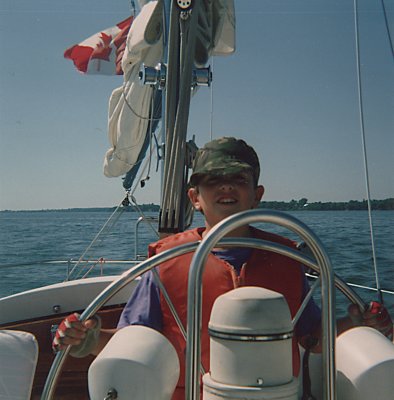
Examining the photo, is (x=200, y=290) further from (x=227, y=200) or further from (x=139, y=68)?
(x=139, y=68)

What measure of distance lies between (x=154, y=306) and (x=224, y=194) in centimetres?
Result: 36

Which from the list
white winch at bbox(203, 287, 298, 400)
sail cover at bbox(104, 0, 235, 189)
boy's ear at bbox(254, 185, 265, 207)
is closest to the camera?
white winch at bbox(203, 287, 298, 400)

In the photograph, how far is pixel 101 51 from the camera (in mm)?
6691

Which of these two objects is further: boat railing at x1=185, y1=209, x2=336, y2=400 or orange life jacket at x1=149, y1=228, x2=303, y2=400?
orange life jacket at x1=149, y1=228, x2=303, y2=400

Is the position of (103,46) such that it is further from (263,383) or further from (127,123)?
(263,383)

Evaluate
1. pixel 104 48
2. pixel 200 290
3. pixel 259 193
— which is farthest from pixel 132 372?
pixel 104 48

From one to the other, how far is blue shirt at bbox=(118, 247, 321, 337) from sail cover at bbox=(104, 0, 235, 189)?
1912 mm

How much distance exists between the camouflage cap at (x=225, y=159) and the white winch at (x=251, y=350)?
49 cm

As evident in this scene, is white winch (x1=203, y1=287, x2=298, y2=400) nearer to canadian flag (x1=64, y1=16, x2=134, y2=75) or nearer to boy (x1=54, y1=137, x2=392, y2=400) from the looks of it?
boy (x1=54, y1=137, x2=392, y2=400)

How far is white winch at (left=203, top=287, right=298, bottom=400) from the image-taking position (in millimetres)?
958

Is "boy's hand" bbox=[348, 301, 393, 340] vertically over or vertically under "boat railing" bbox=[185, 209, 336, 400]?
under

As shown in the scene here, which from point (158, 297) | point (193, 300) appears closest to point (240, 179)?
point (158, 297)

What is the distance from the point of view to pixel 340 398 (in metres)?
1.17

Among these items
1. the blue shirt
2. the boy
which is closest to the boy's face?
the boy
